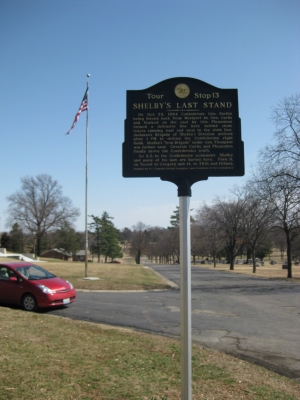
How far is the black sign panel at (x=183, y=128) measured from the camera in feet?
14.9

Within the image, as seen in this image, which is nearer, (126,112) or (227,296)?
(126,112)

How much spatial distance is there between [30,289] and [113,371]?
21.8 ft

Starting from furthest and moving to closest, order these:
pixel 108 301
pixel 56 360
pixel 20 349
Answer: pixel 108 301
pixel 20 349
pixel 56 360

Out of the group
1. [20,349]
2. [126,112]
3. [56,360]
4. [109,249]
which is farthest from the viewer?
[109,249]

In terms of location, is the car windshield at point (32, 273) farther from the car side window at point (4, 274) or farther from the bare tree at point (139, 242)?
the bare tree at point (139, 242)

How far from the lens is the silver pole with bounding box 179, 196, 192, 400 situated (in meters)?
3.85

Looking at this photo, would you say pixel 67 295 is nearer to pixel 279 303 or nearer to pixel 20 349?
pixel 20 349

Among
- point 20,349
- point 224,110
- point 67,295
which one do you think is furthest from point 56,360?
point 67,295

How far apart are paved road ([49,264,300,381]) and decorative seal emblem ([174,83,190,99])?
4.20 m

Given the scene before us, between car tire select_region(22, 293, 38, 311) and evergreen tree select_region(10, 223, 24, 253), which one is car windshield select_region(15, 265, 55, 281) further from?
evergreen tree select_region(10, 223, 24, 253)

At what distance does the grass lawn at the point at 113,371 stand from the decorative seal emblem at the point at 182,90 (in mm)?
3412

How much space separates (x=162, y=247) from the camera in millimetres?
88438

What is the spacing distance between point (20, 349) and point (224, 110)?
4431mm

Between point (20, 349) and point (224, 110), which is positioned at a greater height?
point (224, 110)
